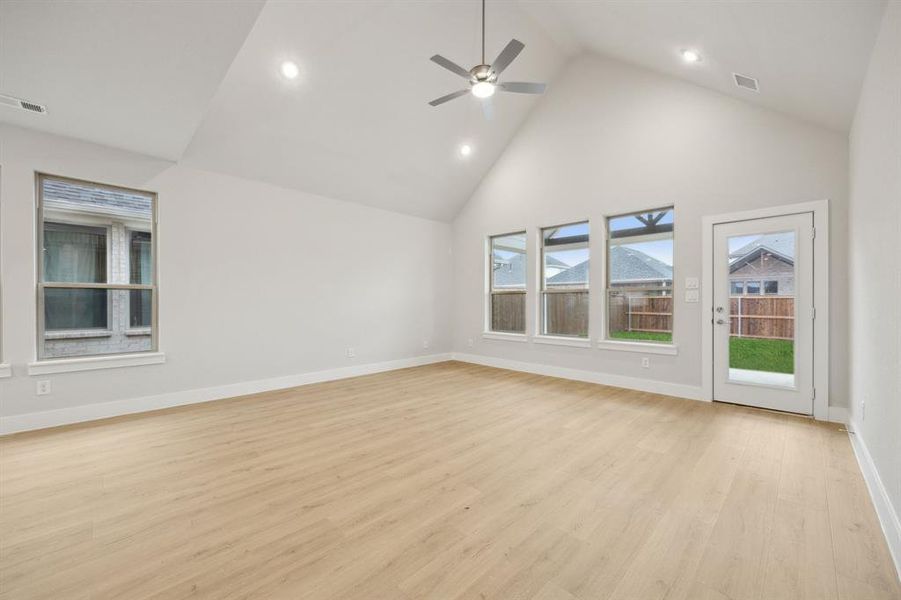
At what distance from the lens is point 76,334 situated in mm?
3695

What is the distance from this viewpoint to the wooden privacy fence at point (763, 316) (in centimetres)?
377

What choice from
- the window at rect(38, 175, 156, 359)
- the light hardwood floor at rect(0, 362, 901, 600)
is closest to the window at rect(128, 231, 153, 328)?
the window at rect(38, 175, 156, 359)

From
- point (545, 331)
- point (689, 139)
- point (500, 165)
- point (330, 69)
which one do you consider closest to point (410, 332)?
point (545, 331)

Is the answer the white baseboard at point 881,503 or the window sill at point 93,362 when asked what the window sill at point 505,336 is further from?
the window sill at point 93,362

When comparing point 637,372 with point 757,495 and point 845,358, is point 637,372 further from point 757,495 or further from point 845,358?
point 757,495

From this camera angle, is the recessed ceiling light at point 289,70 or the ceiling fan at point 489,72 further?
the recessed ceiling light at point 289,70

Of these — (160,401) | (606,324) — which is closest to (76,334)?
(160,401)

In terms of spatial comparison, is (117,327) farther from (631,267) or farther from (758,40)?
(758,40)

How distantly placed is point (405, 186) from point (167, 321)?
370cm

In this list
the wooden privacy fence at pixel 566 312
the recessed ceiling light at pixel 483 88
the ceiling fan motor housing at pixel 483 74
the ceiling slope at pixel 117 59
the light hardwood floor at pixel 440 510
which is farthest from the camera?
the wooden privacy fence at pixel 566 312

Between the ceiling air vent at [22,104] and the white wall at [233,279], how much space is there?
552mm

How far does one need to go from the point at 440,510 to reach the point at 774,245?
431cm

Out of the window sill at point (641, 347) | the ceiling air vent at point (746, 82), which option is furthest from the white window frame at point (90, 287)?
the ceiling air vent at point (746, 82)

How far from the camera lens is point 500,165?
641 cm
